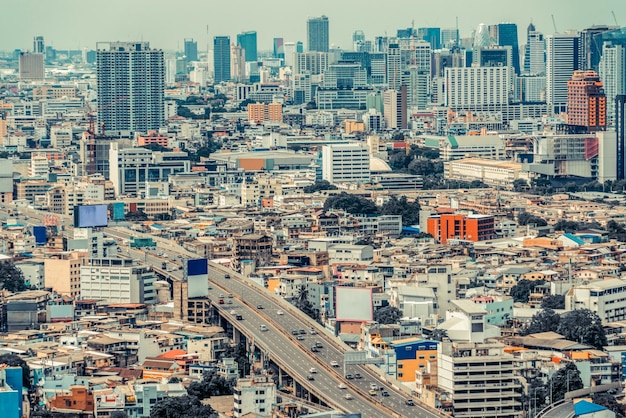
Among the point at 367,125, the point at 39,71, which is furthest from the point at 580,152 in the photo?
the point at 39,71

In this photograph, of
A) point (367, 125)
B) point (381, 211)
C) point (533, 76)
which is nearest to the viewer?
point (381, 211)

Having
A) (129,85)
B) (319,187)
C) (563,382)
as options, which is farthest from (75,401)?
(129,85)

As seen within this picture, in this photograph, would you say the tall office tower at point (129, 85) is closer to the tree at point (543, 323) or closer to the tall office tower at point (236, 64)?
the tree at point (543, 323)

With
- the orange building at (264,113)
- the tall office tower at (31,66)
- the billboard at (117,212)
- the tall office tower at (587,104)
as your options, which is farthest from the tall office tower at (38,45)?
the billboard at (117,212)

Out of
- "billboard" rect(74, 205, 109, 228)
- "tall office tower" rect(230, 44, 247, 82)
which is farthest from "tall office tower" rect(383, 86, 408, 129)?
"billboard" rect(74, 205, 109, 228)

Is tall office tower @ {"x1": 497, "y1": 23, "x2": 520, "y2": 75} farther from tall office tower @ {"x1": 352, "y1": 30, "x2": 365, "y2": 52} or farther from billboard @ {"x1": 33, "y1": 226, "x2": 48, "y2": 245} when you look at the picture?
billboard @ {"x1": 33, "y1": 226, "x2": 48, "y2": 245}

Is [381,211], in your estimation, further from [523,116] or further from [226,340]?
[523,116]
